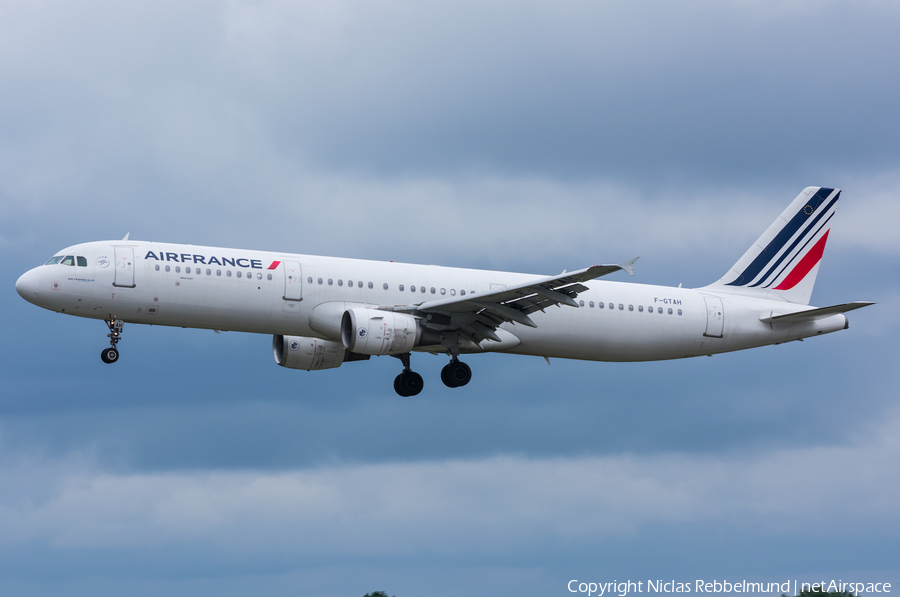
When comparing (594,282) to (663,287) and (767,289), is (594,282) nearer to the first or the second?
(663,287)

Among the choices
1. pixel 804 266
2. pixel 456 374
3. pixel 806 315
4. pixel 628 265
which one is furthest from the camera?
pixel 804 266

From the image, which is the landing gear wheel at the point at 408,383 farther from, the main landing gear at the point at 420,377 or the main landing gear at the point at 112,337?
the main landing gear at the point at 112,337

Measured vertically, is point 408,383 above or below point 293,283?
below

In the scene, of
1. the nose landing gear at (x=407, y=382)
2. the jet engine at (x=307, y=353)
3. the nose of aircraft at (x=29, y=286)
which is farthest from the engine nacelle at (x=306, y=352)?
the nose of aircraft at (x=29, y=286)

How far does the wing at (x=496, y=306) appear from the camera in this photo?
39.9 meters

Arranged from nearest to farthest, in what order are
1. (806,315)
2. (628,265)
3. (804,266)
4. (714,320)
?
(628,265) < (806,315) < (714,320) < (804,266)

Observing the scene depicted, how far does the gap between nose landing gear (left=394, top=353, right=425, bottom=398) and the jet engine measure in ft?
8.61

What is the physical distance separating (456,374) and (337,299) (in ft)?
21.8

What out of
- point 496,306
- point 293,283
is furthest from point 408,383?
point 293,283

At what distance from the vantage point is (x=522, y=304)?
4219 cm

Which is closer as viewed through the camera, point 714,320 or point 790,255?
point 714,320

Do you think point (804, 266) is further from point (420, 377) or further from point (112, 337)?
point (112, 337)

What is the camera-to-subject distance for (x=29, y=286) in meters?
39.3

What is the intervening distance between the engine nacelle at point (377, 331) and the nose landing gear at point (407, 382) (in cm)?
458
